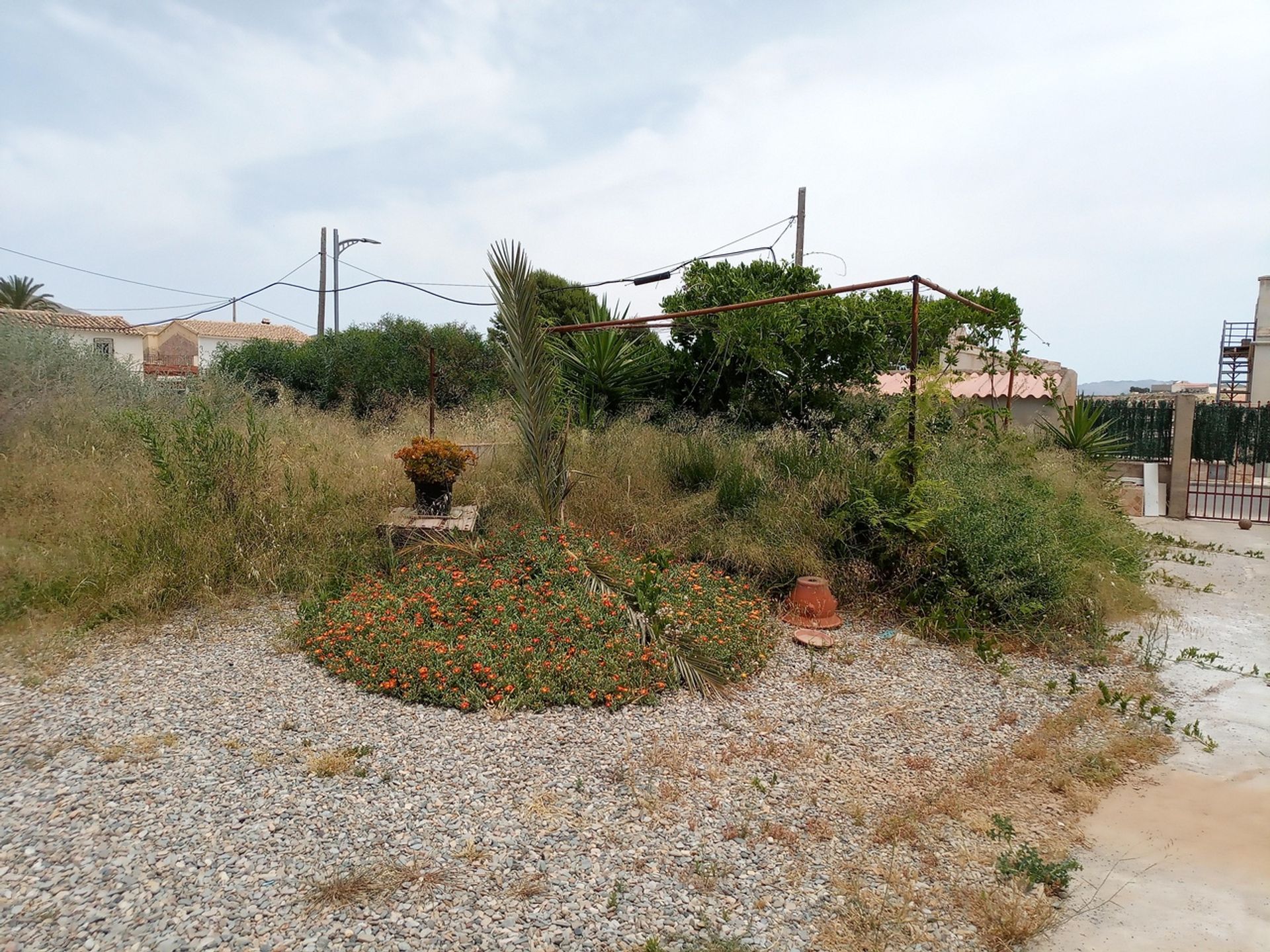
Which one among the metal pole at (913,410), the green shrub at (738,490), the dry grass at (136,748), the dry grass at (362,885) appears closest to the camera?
the dry grass at (362,885)

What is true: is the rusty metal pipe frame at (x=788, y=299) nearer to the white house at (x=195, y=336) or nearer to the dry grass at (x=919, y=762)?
the dry grass at (x=919, y=762)

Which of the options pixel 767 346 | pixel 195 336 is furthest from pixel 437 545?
pixel 195 336

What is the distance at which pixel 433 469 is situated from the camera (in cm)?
661

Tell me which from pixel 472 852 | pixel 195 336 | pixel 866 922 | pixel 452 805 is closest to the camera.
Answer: pixel 866 922

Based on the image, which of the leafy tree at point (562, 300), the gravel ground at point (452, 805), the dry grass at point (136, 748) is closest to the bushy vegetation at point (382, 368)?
the leafy tree at point (562, 300)

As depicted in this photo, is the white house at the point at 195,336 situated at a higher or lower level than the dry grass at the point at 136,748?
higher

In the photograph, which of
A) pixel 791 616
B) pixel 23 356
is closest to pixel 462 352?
pixel 23 356

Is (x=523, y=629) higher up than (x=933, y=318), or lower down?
lower down

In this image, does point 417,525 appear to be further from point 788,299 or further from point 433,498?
point 788,299

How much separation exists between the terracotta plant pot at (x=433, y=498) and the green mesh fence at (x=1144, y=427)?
11.3 m

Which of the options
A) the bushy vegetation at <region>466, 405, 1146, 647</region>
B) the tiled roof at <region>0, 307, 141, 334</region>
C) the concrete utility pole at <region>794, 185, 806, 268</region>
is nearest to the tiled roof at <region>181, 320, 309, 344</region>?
the tiled roof at <region>0, 307, 141, 334</region>

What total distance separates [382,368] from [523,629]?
34.4 feet

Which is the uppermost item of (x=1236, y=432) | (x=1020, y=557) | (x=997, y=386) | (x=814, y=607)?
(x=997, y=386)

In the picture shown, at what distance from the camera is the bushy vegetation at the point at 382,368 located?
1362 centimetres
